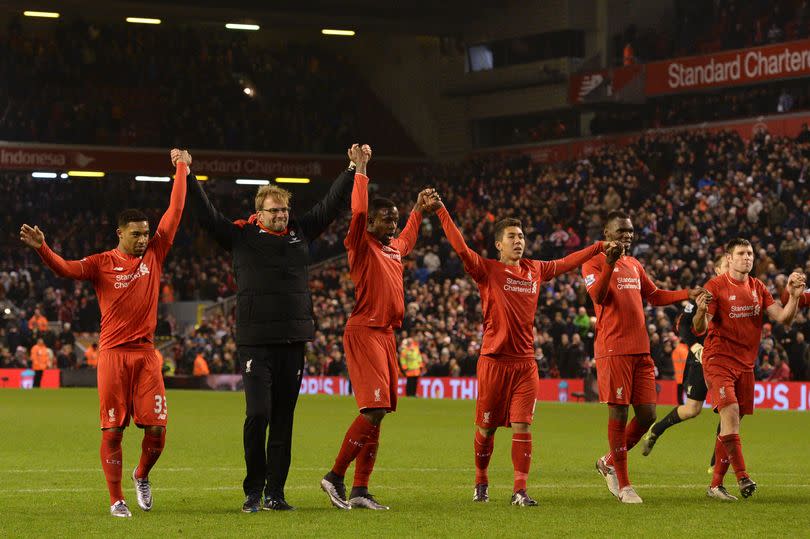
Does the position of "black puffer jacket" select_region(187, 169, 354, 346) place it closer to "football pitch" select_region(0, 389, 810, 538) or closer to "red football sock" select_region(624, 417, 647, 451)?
"football pitch" select_region(0, 389, 810, 538)

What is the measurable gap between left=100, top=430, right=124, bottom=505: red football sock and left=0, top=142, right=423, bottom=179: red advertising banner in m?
39.3

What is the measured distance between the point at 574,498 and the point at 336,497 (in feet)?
7.27

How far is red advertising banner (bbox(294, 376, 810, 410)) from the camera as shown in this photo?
28656 millimetres

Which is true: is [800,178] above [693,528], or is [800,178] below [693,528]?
above

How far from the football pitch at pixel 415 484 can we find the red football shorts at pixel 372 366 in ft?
2.94

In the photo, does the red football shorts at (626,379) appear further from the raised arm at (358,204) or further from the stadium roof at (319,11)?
the stadium roof at (319,11)

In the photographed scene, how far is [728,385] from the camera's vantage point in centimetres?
1273

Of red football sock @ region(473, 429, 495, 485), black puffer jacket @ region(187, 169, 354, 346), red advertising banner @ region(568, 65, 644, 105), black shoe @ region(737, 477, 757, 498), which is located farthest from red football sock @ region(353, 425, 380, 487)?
red advertising banner @ region(568, 65, 644, 105)

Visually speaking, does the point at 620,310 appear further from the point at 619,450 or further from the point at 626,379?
the point at 619,450

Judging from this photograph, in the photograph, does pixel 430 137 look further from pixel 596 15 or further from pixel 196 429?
pixel 196 429

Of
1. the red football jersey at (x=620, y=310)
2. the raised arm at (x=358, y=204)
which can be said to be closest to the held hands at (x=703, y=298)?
the red football jersey at (x=620, y=310)

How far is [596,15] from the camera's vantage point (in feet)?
158

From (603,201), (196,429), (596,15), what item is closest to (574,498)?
(196,429)

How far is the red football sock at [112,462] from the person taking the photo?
36.0ft
